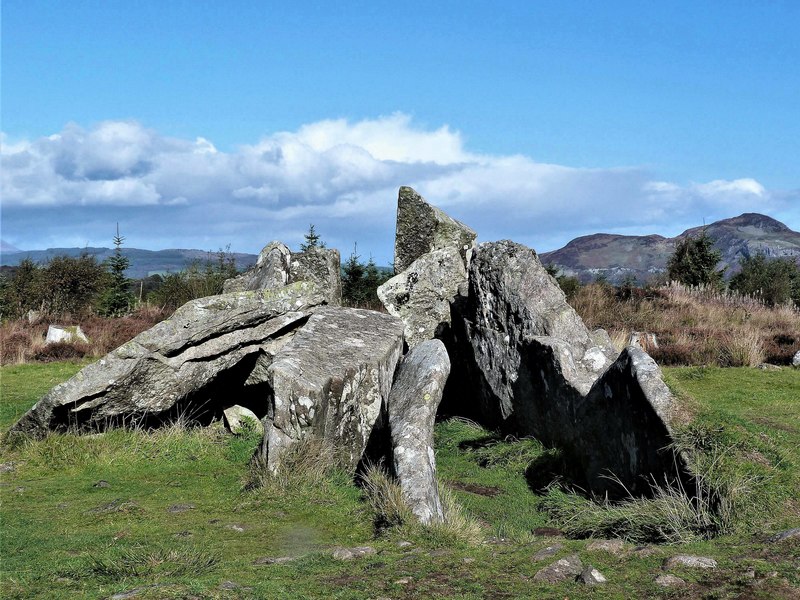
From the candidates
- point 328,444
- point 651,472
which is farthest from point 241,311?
point 651,472

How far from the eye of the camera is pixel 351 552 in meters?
6.41

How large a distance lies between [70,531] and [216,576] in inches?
114

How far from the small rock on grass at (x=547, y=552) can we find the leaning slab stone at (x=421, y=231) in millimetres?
11188

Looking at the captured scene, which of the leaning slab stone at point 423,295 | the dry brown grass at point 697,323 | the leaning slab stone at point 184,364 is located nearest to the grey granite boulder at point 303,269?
the leaning slab stone at point 423,295

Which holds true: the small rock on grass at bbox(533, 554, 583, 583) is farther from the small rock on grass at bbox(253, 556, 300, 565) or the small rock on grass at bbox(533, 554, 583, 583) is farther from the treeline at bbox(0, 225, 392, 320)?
the treeline at bbox(0, 225, 392, 320)

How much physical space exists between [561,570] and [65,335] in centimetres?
2265

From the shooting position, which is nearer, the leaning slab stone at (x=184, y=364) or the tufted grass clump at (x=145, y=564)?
the tufted grass clump at (x=145, y=564)

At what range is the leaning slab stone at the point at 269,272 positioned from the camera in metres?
15.6

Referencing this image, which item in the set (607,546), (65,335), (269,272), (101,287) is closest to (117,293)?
(101,287)

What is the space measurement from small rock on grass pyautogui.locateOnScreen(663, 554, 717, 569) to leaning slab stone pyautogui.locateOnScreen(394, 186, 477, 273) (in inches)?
461

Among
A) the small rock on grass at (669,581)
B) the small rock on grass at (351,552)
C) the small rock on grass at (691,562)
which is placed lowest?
the small rock on grass at (351,552)

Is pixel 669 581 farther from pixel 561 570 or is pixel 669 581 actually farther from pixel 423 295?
pixel 423 295

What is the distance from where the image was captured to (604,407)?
9156mm

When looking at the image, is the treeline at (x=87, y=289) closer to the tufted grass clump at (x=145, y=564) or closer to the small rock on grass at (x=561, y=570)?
the tufted grass clump at (x=145, y=564)
